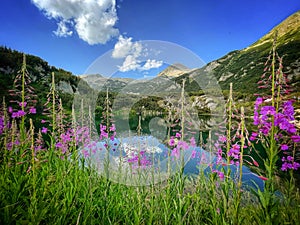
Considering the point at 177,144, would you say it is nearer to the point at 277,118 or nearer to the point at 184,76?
the point at 277,118

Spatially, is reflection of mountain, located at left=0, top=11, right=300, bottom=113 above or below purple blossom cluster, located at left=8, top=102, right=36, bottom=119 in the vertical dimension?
above

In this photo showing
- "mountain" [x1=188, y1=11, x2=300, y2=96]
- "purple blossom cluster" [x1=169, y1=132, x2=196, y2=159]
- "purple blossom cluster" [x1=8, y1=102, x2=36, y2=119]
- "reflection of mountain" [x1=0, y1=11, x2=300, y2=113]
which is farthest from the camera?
"mountain" [x1=188, y1=11, x2=300, y2=96]

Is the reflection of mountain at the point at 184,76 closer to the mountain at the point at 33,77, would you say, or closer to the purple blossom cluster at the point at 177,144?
the mountain at the point at 33,77

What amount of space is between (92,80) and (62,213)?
7191mm

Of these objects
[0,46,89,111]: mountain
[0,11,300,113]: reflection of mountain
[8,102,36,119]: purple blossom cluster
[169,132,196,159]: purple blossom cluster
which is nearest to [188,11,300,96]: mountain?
[0,11,300,113]: reflection of mountain

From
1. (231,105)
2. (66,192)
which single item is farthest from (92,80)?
(231,105)

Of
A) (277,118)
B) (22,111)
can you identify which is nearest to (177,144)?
(277,118)

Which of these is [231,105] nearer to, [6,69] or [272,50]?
[272,50]

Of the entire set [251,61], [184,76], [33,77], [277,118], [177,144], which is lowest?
[177,144]

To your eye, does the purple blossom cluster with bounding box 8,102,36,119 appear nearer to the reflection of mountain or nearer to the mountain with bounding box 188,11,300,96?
the reflection of mountain

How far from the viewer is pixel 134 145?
4.74 m

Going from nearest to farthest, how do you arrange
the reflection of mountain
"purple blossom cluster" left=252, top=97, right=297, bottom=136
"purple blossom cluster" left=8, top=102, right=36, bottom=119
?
"purple blossom cluster" left=252, top=97, right=297, bottom=136 → "purple blossom cluster" left=8, top=102, right=36, bottom=119 → the reflection of mountain

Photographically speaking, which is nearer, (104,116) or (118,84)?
(104,116)

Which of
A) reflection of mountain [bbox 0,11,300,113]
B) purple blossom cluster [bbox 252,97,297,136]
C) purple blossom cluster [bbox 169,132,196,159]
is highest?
reflection of mountain [bbox 0,11,300,113]
